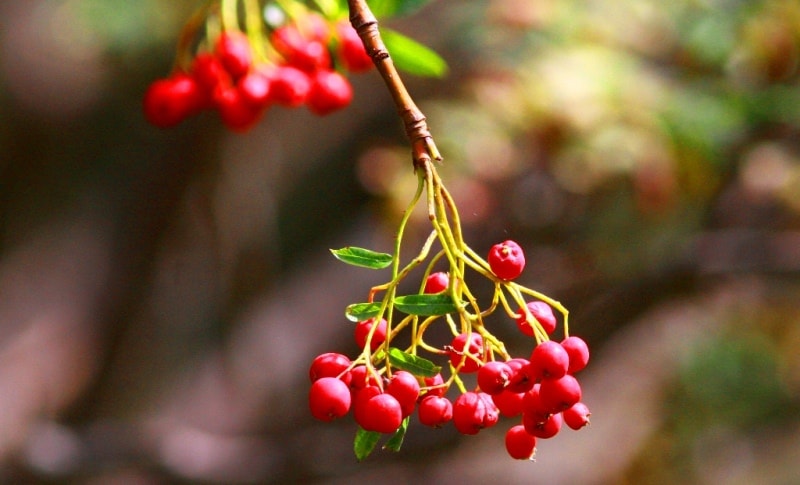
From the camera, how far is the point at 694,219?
333cm

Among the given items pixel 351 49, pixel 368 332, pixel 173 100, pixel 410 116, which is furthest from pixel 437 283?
pixel 173 100

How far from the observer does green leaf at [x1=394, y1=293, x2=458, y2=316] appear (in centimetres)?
72

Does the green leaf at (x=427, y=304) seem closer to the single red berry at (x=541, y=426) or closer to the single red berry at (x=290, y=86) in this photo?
the single red berry at (x=541, y=426)

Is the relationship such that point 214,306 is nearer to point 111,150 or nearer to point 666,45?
point 111,150

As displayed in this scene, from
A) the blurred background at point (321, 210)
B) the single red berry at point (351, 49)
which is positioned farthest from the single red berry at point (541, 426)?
the blurred background at point (321, 210)

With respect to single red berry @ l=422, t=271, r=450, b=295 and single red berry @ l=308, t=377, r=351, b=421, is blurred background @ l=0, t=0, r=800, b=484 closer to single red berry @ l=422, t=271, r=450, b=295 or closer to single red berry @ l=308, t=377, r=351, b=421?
single red berry @ l=422, t=271, r=450, b=295

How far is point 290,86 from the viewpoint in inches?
49.3

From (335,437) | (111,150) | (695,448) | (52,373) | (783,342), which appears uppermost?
(111,150)

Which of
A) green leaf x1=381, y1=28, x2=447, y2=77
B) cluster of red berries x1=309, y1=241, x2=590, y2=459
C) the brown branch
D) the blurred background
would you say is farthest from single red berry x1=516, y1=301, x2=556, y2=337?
the blurred background

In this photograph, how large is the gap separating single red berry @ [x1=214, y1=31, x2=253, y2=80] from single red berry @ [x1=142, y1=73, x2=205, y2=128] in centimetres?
8

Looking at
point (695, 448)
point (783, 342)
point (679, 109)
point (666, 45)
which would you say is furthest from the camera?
point (695, 448)

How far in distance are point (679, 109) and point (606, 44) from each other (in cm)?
31

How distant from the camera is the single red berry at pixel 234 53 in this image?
49.6 inches

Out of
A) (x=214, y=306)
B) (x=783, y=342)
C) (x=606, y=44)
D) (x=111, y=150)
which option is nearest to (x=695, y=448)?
(x=783, y=342)
